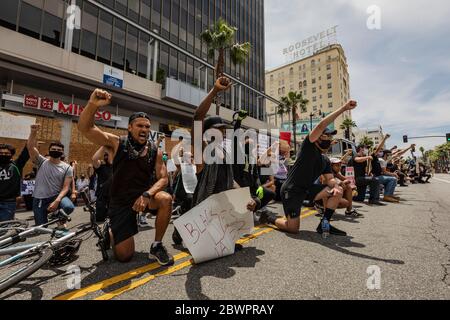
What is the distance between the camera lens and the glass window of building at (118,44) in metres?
18.4

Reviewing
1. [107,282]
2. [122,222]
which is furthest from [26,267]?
[122,222]

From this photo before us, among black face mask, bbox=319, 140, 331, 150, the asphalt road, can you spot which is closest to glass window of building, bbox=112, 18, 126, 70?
the asphalt road

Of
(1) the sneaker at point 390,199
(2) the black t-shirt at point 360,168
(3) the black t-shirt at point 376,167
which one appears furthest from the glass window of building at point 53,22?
(1) the sneaker at point 390,199

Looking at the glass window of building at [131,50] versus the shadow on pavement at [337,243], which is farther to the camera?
the glass window of building at [131,50]

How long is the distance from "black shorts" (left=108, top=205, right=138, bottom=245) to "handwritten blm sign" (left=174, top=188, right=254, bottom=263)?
687mm

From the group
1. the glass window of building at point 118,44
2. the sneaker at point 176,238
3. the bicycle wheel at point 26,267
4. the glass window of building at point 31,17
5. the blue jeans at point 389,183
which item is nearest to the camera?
the bicycle wheel at point 26,267

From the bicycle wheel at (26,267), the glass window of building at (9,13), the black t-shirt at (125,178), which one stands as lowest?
the bicycle wheel at (26,267)

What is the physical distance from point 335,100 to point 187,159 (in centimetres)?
7988

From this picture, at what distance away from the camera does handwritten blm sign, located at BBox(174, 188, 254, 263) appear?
9.39 ft

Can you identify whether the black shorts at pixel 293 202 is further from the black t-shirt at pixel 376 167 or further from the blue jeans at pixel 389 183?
the blue jeans at pixel 389 183

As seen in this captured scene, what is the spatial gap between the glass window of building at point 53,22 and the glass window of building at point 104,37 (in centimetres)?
243

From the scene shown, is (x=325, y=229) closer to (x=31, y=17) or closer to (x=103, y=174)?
(x=103, y=174)

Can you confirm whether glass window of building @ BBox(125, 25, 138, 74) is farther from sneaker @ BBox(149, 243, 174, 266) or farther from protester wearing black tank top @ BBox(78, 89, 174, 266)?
sneaker @ BBox(149, 243, 174, 266)
